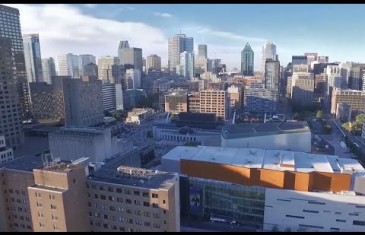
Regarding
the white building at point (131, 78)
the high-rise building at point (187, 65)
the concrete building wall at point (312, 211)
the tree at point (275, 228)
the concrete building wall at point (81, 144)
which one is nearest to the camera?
the concrete building wall at point (312, 211)

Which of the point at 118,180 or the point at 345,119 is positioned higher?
the point at 118,180

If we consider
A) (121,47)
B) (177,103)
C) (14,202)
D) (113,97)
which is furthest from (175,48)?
(14,202)

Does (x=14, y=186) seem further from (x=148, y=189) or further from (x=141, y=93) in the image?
(x=141, y=93)

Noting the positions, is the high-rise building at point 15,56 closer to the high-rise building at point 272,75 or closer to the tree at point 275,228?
the tree at point 275,228

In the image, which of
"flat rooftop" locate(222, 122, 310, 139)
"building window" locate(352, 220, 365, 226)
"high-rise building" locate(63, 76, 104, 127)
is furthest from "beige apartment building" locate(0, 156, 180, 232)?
"high-rise building" locate(63, 76, 104, 127)

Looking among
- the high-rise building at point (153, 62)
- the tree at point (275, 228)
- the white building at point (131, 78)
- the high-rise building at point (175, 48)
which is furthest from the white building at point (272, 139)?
the high-rise building at point (175, 48)

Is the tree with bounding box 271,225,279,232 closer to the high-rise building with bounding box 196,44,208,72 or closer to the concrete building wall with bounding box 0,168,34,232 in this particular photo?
the concrete building wall with bounding box 0,168,34,232

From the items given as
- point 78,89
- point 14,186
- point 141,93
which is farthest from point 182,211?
point 141,93
